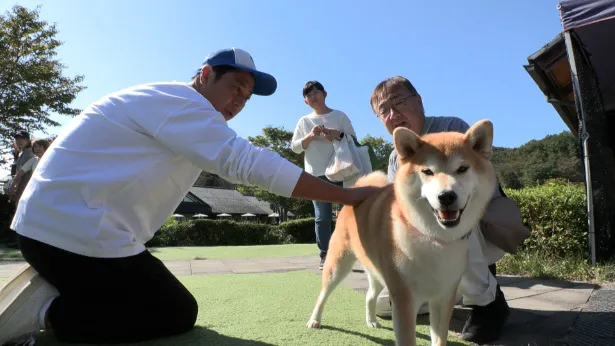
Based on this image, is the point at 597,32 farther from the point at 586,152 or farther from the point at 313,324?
the point at 313,324

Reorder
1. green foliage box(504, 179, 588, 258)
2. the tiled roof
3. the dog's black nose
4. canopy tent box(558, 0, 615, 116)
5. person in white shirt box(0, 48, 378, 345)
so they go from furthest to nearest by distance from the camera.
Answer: the tiled roof → green foliage box(504, 179, 588, 258) → canopy tent box(558, 0, 615, 116) → person in white shirt box(0, 48, 378, 345) → the dog's black nose

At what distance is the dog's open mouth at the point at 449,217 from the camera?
1.77 m

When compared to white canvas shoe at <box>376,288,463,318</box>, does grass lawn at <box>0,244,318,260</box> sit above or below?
below

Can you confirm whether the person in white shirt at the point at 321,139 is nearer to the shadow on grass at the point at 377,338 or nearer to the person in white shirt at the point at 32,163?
the shadow on grass at the point at 377,338

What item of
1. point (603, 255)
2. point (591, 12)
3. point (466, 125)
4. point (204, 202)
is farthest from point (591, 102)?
point (204, 202)

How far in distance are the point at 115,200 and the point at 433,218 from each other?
1.65 m

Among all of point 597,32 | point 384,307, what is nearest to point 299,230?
point 597,32

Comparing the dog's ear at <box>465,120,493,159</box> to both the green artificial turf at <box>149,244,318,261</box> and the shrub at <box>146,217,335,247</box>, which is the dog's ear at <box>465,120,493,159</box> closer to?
the green artificial turf at <box>149,244,318,261</box>

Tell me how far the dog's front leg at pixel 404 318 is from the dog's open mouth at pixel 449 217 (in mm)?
395

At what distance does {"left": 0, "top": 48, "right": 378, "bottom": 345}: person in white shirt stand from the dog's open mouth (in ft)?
1.88

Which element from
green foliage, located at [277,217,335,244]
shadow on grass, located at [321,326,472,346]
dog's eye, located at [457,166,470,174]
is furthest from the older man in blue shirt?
green foliage, located at [277,217,335,244]

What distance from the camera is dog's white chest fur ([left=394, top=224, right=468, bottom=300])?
1.87m

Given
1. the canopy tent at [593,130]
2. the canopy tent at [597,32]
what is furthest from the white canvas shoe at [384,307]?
the canopy tent at [597,32]

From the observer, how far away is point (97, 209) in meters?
1.96
